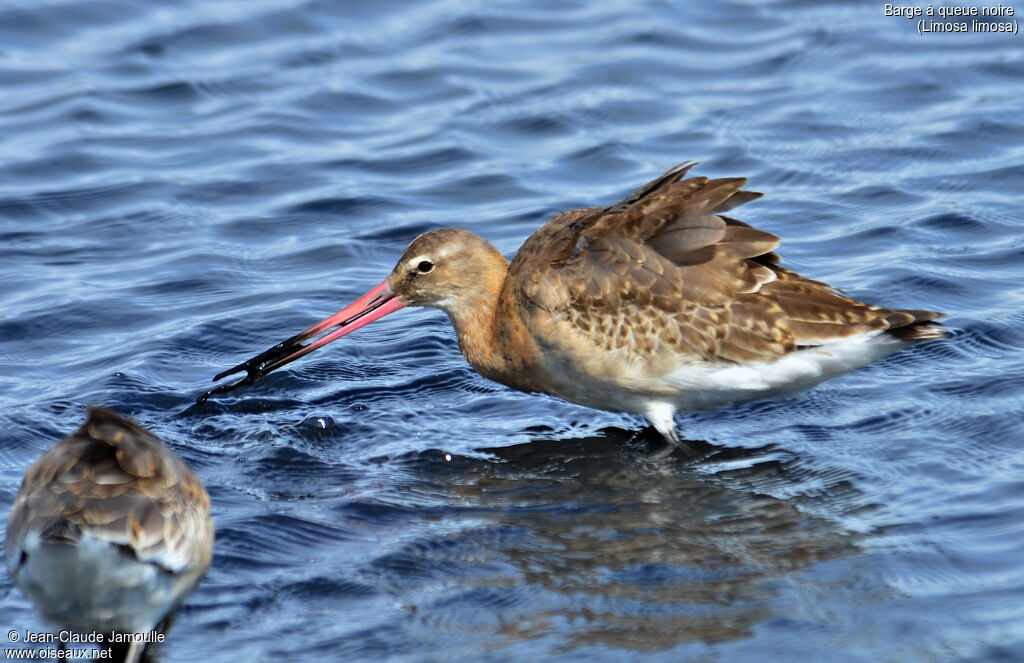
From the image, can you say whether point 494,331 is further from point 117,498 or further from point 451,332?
point 117,498

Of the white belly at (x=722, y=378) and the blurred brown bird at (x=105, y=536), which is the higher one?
the blurred brown bird at (x=105, y=536)

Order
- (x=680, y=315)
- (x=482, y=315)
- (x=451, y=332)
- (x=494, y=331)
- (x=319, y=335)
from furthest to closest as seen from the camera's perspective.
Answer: (x=451, y=332), (x=319, y=335), (x=482, y=315), (x=494, y=331), (x=680, y=315)

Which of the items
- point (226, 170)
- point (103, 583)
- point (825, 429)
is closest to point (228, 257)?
point (226, 170)

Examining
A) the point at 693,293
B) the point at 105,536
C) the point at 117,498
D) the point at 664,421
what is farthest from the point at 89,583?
the point at 693,293

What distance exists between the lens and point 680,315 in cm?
743

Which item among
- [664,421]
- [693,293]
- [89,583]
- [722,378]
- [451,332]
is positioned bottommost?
[664,421]

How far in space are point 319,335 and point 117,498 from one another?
10.7 ft

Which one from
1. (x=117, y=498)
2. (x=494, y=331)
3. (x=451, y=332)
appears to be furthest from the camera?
(x=451, y=332)

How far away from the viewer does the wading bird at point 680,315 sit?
24.2 ft

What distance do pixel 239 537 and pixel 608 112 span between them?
740cm

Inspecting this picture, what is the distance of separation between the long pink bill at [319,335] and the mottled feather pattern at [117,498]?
7.93ft

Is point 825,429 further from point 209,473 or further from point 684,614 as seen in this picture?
point 209,473

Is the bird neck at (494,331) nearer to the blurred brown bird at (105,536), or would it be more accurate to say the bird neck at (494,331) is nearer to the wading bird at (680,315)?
the wading bird at (680,315)

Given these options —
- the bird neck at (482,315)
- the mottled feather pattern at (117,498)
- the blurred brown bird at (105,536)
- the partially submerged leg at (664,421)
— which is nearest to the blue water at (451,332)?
the partially submerged leg at (664,421)
